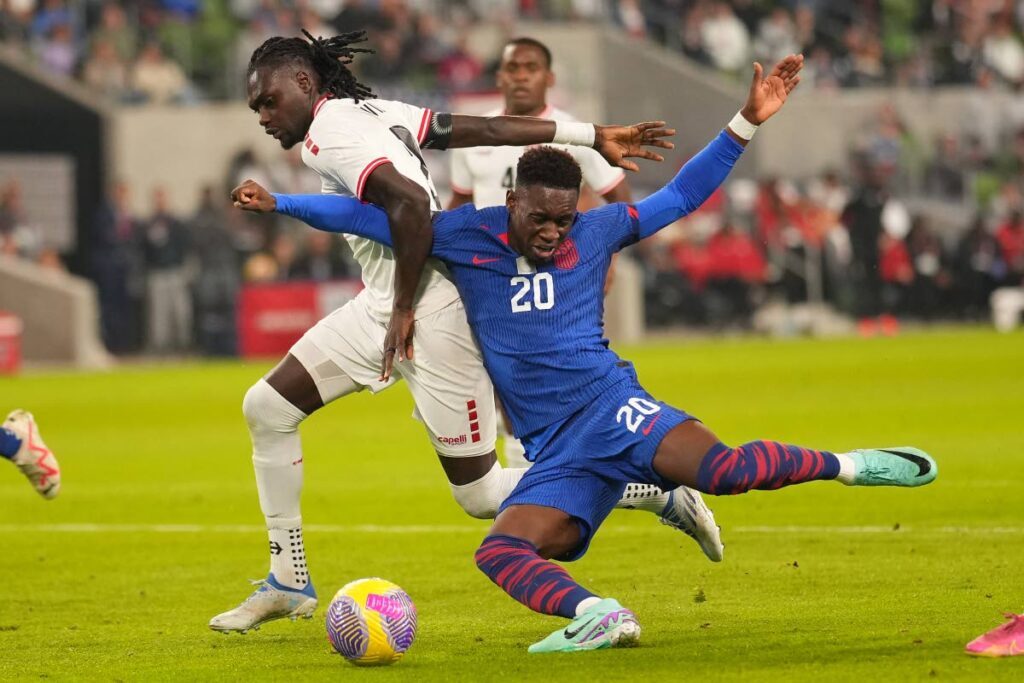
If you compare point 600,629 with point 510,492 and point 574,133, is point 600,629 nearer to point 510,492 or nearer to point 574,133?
point 510,492

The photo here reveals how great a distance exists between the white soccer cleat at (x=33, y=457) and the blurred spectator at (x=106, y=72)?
20.8m

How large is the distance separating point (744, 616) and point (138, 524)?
5.16 metres

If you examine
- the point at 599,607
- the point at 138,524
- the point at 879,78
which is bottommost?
the point at 138,524

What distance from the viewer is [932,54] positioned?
113 ft

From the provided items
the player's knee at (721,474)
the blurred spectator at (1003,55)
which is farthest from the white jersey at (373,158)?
the blurred spectator at (1003,55)

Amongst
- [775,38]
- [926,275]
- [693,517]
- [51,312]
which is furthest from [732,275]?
[693,517]

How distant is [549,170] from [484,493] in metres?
1.53

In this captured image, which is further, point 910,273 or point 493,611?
point 910,273

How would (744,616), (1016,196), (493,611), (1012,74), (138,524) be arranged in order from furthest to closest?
(1012,74), (1016,196), (138,524), (493,611), (744,616)

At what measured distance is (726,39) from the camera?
33.5m

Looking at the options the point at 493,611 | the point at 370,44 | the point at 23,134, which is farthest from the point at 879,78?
the point at 493,611

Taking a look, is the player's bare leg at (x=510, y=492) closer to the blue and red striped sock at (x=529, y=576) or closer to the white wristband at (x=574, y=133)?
the blue and red striped sock at (x=529, y=576)

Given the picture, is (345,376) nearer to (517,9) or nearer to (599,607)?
(599,607)

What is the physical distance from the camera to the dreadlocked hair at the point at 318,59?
7.24 meters
